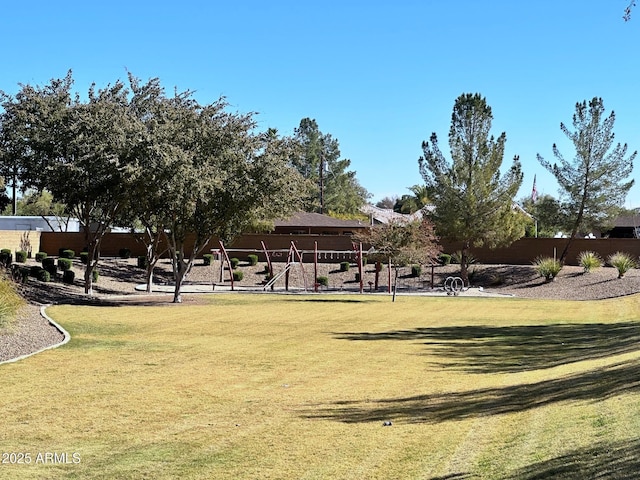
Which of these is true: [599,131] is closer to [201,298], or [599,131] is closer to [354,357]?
[201,298]

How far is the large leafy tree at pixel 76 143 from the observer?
104ft

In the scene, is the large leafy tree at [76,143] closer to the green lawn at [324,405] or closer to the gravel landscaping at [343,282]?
the gravel landscaping at [343,282]

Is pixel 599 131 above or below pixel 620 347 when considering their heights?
above

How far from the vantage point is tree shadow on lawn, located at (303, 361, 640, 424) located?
Answer: 1021cm

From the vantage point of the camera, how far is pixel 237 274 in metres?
51.5

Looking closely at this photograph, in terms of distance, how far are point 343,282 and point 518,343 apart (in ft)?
112

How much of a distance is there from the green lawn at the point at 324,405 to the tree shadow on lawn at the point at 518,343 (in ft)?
0.28

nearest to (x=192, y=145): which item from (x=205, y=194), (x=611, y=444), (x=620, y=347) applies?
(x=205, y=194)

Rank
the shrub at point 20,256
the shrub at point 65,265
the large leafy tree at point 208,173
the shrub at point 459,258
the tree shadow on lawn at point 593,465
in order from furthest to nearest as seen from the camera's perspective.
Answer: the shrub at point 459,258 → the shrub at point 20,256 → the shrub at point 65,265 → the large leafy tree at point 208,173 → the tree shadow on lawn at point 593,465

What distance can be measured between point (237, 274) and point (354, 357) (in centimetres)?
3518

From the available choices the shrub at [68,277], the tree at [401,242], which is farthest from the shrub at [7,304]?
the shrub at [68,277]

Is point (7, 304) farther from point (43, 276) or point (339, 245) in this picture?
point (339, 245)

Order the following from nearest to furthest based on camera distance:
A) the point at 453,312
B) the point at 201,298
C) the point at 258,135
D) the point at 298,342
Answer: the point at 298,342 → the point at 453,312 → the point at 258,135 → the point at 201,298

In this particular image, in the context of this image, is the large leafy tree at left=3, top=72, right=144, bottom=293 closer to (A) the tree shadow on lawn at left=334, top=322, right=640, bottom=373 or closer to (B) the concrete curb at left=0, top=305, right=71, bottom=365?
(B) the concrete curb at left=0, top=305, right=71, bottom=365
